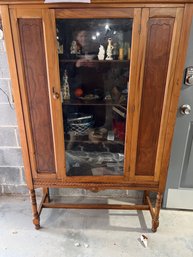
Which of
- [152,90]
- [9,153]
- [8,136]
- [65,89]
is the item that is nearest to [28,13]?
[65,89]

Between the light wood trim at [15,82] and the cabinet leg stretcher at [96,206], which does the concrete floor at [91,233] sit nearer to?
the cabinet leg stretcher at [96,206]

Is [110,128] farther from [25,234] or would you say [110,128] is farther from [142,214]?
[25,234]

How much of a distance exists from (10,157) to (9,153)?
0.13ft

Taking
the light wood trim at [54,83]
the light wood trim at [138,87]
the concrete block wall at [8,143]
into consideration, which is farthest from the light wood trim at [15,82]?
the light wood trim at [138,87]

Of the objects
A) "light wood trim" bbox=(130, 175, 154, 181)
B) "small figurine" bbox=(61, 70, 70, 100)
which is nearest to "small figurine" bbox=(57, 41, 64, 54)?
"small figurine" bbox=(61, 70, 70, 100)

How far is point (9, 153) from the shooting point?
1.80m

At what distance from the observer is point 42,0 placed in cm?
102

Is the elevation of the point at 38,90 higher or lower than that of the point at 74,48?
lower

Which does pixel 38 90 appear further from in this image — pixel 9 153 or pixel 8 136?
pixel 9 153

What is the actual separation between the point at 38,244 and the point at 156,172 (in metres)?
1.05

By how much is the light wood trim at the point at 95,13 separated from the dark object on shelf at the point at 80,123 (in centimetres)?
61

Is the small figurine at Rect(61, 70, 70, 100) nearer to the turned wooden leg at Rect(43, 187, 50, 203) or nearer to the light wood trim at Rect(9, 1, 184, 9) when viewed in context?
the light wood trim at Rect(9, 1, 184, 9)

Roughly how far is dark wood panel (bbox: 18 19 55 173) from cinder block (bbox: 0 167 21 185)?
597mm

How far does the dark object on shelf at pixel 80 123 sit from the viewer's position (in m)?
1.39
